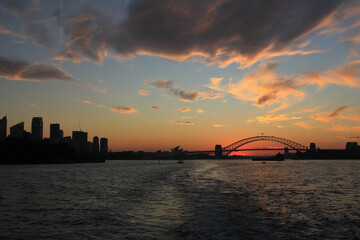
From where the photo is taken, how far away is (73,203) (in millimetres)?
28078

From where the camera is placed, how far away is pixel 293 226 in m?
18.4

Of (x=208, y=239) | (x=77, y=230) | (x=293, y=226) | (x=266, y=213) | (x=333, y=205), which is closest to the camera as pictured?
(x=208, y=239)

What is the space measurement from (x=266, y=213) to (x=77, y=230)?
14.5 meters

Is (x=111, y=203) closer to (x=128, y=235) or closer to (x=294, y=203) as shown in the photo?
(x=128, y=235)

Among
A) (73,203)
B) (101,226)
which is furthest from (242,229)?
(73,203)

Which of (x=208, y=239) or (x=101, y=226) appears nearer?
(x=208, y=239)

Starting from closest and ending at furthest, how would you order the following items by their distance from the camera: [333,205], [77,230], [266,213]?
[77,230] < [266,213] < [333,205]

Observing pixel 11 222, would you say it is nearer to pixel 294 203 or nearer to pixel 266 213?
pixel 266 213

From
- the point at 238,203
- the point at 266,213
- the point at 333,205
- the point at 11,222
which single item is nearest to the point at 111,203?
the point at 11,222

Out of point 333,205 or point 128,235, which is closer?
point 128,235

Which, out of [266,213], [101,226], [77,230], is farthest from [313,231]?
[77,230]

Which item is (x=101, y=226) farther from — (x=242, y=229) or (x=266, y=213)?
(x=266, y=213)

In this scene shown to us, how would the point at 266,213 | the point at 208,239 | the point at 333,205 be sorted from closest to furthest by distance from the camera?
1. the point at 208,239
2. the point at 266,213
3. the point at 333,205

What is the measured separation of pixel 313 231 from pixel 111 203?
18679mm
